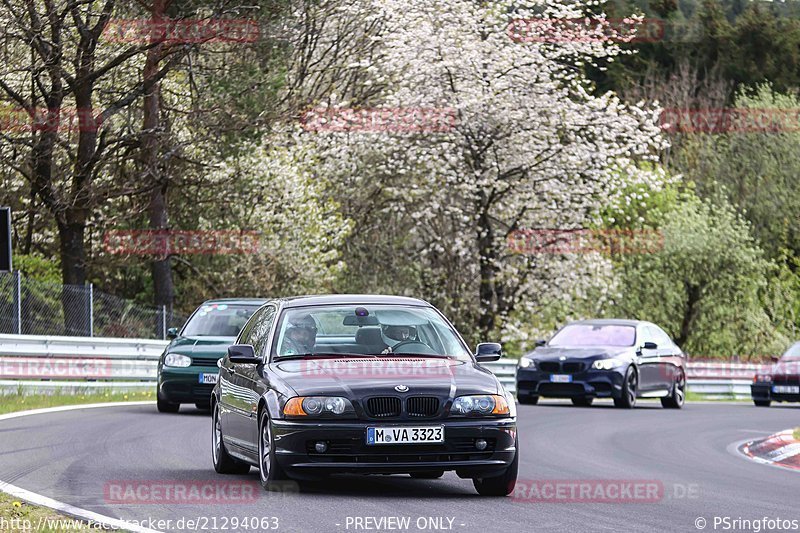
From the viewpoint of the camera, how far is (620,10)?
210ft

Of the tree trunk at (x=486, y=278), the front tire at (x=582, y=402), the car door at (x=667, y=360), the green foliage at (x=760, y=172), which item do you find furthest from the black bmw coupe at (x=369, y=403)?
the green foliage at (x=760, y=172)

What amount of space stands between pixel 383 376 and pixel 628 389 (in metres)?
16.4

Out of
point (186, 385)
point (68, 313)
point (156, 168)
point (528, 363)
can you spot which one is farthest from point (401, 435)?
point (156, 168)

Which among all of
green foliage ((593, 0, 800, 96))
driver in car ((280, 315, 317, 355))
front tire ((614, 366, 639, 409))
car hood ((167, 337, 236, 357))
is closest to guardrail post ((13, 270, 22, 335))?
car hood ((167, 337, 236, 357))

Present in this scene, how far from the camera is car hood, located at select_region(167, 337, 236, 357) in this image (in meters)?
20.9

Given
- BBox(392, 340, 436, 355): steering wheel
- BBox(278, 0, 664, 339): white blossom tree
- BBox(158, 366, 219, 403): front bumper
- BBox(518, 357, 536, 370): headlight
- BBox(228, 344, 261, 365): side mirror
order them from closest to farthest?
1. BBox(228, 344, 261, 365): side mirror
2. BBox(392, 340, 436, 355): steering wheel
3. BBox(158, 366, 219, 403): front bumper
4. BBox(518, 357, 536, 370): headlight
5. BBox(278, 0, 664, 339): white blossom tree

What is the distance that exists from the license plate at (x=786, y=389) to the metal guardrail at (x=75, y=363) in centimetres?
1268

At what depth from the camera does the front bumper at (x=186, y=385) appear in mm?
20812

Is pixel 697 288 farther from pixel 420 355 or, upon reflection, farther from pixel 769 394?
pixel 420 355

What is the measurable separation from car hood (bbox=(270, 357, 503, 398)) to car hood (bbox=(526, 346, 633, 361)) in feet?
49.0

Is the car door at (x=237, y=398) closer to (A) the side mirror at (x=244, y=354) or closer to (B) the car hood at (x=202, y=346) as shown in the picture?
(A) the side mirror at (x=244, y=354)

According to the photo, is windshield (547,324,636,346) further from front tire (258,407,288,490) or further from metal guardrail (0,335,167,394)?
front tire (258,407,288,490)

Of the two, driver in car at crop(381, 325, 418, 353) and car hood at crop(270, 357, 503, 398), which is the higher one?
driver in car at crop(381, 325, 418, 353)

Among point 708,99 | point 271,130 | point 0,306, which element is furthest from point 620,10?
point 0,306
